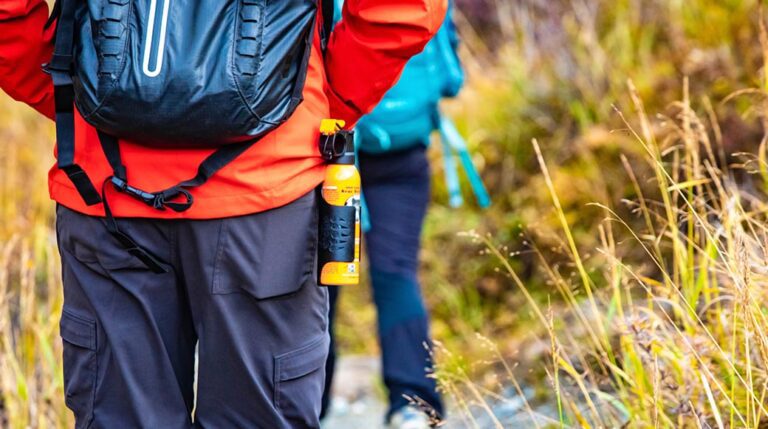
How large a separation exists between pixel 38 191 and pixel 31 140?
36.6 inches

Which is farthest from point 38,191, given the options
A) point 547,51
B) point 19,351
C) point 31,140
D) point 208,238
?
point 208,238

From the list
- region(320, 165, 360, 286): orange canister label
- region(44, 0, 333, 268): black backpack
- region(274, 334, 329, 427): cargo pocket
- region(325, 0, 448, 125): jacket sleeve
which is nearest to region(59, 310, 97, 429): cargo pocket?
region(44, 0, 333, 268): black backpack

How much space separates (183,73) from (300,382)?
32.1 inches

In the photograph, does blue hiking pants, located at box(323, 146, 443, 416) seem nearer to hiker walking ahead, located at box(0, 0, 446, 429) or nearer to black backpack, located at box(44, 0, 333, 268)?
hiker walking ahead, located at box(0, 0, 446, 429)

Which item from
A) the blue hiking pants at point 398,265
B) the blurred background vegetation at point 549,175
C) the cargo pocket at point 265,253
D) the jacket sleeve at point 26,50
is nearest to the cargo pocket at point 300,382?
the cargo pocket at point 265,253

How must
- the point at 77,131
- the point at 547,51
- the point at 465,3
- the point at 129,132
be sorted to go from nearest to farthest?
1. the point at 129,132
2. the point at 77,131
3. the point at 547,51
4. the point at 465,3

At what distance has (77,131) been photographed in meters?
2.43

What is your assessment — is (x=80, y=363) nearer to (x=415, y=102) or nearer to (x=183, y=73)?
(x=183, y=73)

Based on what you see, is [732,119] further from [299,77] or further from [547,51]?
[299,77]

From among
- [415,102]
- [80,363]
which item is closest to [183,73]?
[80,363]

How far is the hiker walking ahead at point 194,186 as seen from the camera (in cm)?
221

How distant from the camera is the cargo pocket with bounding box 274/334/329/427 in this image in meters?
2.43

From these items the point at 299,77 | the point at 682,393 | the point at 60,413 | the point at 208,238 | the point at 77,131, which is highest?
the point at 299,77

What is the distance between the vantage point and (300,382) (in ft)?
8.09
